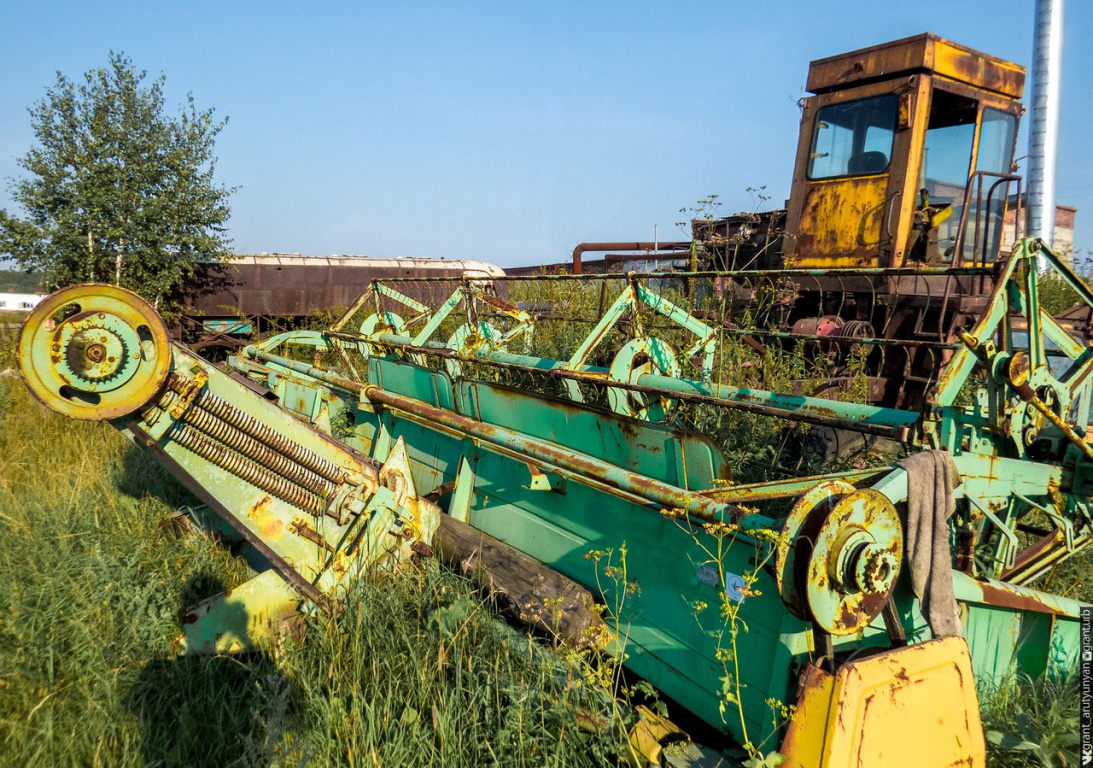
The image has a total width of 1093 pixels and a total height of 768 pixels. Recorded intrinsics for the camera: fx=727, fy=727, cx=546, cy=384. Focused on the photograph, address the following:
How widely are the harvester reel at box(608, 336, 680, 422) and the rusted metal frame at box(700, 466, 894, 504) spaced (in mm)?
1576

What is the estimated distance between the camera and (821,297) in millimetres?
5730

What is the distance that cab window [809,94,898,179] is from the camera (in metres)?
5.71

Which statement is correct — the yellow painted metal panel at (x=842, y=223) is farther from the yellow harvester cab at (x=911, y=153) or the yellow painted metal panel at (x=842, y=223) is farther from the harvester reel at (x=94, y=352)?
the harvester reel at (x=94, y=352)

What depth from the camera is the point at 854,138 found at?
5965mm

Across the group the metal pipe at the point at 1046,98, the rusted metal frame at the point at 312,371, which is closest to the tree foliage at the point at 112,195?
the rusted metal frame at the point at 312,371

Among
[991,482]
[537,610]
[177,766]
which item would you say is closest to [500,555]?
[537,610]

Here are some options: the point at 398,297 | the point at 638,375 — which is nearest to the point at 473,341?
the point at 398,297

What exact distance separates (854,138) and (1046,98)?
11836mm

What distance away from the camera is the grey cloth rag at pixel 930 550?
6.60 feet

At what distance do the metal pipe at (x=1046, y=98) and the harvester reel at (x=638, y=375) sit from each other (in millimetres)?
13722

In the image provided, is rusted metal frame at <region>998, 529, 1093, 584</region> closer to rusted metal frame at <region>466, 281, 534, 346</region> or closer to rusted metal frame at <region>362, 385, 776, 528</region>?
rusted metal frame at <region>362, 385, 776, 528</region>

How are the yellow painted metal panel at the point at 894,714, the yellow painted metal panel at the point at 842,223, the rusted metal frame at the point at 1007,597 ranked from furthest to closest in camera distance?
the yellow painted metal panel at the point at 842,223 → the rusted metal frame at the point at 1007,597 → the yellow painted metal panel at the point at 894,714

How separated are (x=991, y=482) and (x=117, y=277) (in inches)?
377

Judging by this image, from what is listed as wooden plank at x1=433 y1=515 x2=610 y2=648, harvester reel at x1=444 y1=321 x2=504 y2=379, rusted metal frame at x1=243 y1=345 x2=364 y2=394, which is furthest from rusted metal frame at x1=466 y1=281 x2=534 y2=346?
wooden plank at x1=433 y1=515 x2=610 y2=648
